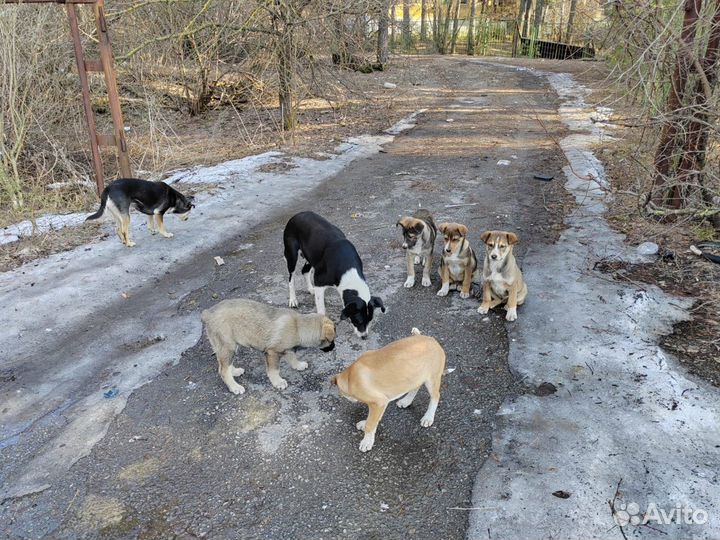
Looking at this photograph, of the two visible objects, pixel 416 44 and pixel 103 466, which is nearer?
pixel 103 466

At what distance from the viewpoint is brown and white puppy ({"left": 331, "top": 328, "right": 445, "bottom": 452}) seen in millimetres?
3828

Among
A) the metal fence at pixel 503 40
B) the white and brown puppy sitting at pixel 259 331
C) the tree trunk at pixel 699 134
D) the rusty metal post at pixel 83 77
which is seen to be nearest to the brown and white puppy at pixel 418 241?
the white and brown puppy sitting at pixel 259 331

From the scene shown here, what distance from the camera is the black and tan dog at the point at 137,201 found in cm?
730

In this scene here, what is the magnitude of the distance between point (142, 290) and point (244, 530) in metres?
4.07

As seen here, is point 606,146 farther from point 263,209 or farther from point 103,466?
point 103,466

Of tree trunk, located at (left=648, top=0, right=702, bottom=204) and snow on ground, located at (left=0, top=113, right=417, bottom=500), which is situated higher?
tree trunk, located at (left=648, top=0, right=702, bottom=204)

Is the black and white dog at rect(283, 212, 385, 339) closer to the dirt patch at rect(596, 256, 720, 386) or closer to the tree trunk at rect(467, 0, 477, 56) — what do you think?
the dirt patch at rect(596, 256, 720, 386)

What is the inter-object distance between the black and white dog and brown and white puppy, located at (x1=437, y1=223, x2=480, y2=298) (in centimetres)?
115

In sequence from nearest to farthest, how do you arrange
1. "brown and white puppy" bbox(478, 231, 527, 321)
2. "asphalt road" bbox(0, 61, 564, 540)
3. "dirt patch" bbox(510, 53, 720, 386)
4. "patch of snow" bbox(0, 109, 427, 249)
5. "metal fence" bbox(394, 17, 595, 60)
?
1. "asphalt road" bbox(0, 61, 564, 540)
2. "dirt patch" bbox(510, 53, 720, 386)
3. "brown and white puppy" bbox(478, 231, 527, 321)
4. "patch of snow" bbox(0, 109, 427, 249)
5. "metal fence" bbox(394, 17, 595, 60)

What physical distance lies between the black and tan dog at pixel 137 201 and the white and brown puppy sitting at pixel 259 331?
3.77 metres

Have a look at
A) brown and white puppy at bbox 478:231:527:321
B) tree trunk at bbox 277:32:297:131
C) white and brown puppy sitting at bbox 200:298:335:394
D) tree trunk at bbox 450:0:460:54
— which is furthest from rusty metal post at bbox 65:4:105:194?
tree trunk at bbox 450:0:460:54

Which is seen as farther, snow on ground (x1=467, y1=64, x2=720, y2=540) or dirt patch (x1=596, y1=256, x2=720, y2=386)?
dirt patch (x1=596, y1=256, x2=720, y2=386)

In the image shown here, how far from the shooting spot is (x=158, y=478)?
3.74m

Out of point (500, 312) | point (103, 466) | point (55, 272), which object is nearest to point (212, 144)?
point (55, 272)
